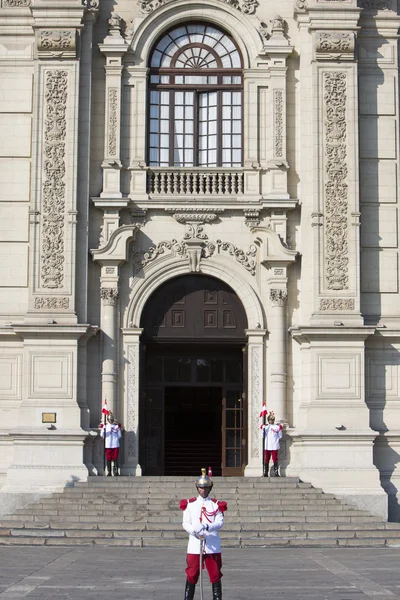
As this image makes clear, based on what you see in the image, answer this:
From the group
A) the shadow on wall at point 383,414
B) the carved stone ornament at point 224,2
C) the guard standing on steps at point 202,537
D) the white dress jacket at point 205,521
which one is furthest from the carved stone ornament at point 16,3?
the white dress jacket at point 205,521

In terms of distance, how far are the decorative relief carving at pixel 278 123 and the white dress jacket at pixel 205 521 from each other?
59.1ft

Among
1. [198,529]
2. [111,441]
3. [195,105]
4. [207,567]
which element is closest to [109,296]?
[111,441]

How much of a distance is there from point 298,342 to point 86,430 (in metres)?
6.20

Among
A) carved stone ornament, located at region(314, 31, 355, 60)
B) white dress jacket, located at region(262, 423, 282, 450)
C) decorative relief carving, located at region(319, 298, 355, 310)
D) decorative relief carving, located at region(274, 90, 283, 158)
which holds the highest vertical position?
carved stone ornament, located at region(314, 31, 355, 60)

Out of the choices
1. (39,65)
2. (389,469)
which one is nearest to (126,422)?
(389,469)

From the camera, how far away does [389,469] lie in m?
31.5

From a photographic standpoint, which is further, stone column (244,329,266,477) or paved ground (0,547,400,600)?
stone column (244,329,266,477)

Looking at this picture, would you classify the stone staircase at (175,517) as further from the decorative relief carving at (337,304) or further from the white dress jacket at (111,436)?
Result: the decorative relief carving at (337,304)

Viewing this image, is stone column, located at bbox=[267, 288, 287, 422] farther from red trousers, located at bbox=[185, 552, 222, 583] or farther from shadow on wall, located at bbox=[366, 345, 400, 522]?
red trousers, located at bbox=[185, 552, 222, 583]

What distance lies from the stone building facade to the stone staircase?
1.83m

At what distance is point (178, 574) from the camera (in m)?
20.0

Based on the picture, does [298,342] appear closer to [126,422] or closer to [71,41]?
[126,422]

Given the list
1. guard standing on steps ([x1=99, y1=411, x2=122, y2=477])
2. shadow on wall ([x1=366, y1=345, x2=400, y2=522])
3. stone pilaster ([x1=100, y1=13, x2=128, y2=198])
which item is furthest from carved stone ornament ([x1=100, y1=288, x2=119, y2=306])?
shadow on wall ([x1=366, y1=345, x2=400, y2=522])

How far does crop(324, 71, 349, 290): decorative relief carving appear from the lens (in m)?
31.7
